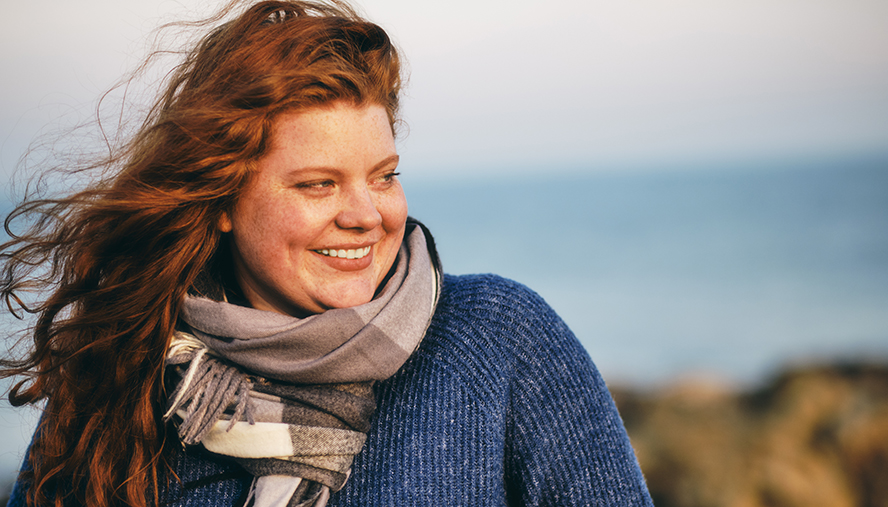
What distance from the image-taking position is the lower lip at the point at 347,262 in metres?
1.83

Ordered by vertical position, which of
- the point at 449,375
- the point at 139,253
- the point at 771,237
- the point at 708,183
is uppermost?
the point at 708,183

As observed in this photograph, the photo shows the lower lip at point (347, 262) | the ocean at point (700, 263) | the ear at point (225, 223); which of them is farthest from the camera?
the ocean at point (700, 263)

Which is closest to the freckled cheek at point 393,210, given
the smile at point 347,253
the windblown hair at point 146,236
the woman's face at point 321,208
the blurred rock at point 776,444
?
the woman's face at point 321,208

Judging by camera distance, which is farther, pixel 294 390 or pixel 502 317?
pixel 502 317

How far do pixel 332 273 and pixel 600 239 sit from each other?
101 ft

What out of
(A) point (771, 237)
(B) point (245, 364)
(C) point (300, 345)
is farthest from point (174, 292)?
(A) point (771, 237)

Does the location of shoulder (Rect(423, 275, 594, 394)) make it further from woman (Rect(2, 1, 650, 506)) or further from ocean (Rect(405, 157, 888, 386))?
ocean (Rect(405, 157, 888, 386))

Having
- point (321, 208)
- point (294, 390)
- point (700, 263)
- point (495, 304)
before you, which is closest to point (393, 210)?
point (321, 208)

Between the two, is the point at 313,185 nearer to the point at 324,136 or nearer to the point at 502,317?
the point at 324,136

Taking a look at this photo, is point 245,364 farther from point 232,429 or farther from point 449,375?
point 449,375

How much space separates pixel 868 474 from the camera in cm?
483

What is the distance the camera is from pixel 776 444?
17.2 feet

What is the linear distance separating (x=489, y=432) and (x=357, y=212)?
0.72 m

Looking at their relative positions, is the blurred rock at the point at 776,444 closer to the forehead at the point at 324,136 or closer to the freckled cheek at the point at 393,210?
the freckled cheek at the point at 393,210
